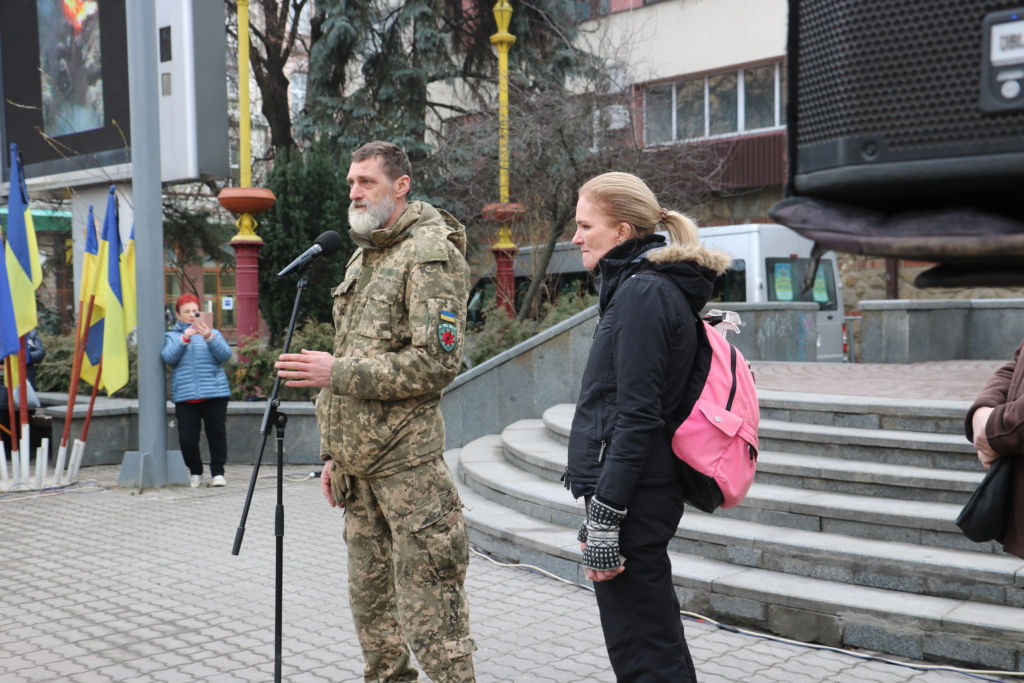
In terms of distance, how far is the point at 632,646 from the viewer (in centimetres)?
269

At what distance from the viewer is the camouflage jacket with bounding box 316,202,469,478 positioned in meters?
3.11

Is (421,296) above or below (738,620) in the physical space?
above

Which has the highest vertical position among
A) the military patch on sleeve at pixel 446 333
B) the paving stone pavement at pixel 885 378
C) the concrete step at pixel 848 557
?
the military patch on sleeve at pixel 446 333

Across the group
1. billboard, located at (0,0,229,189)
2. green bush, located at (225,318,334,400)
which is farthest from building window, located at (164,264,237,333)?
green bush, located at (225,318,334,400)

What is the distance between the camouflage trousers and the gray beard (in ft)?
2.77

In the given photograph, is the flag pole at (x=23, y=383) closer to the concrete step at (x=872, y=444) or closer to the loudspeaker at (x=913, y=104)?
the concrete step at (x=872, y=444)

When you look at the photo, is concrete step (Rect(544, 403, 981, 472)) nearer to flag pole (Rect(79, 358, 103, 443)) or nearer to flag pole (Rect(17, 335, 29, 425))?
flag pole (Rect(79, 358, 103, 443))

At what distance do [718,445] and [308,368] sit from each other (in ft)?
4.40

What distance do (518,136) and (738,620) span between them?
10825 millimetres

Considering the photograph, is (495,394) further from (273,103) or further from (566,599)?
(273,103)

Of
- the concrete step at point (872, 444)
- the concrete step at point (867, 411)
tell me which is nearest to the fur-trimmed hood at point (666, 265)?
the concrete step at point (872, 444)

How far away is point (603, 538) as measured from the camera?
2.63 m

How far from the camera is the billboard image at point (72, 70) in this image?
10953mm

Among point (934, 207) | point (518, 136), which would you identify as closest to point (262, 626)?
point (934, 207)
